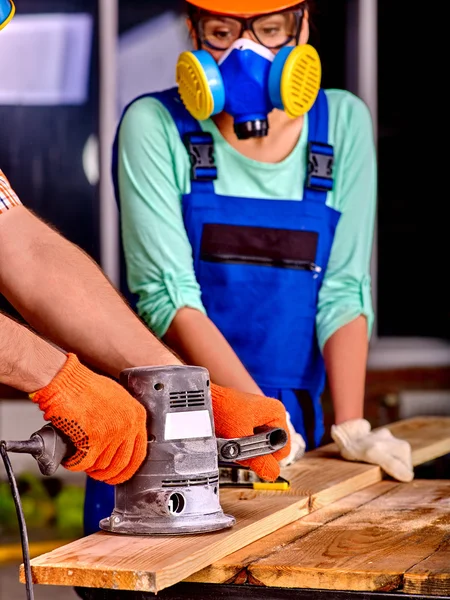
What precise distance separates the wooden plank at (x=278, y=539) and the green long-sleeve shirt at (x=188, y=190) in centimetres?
59

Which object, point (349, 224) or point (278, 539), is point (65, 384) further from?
point (349, 224)

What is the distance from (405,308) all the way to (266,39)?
11.6 feet

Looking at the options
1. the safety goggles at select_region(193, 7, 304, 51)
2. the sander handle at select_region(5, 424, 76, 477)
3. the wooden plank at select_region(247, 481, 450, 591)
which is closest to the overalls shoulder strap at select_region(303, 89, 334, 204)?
the safety goggles at select_region(193, 7, 304, 51)

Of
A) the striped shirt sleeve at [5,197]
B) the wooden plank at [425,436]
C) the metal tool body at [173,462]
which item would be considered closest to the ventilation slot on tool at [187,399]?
the metal tool body at [173,462]

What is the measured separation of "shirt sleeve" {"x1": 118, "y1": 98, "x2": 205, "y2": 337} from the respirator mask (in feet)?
0.33

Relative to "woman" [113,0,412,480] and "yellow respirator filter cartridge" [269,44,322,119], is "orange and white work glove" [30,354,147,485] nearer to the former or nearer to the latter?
"woman" [113,0,412,480]

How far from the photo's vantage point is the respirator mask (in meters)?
2.45

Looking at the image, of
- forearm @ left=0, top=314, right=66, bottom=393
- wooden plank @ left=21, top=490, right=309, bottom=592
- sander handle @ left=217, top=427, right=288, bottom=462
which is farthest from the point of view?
sander handle @ left=217, top=427, right=288, bottom=462

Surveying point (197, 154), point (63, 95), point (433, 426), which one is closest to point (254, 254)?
point (197, 154)

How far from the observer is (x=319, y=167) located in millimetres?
2621

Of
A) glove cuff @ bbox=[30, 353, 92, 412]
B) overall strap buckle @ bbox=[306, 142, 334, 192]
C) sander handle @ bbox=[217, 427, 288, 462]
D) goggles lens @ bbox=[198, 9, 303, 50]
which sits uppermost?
goggles lens @ bbox=[198, 9, 303, 50]

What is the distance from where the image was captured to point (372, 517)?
1908mm

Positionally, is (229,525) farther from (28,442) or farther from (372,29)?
(372,29)

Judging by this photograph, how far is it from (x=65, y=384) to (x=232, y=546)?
36 cm
